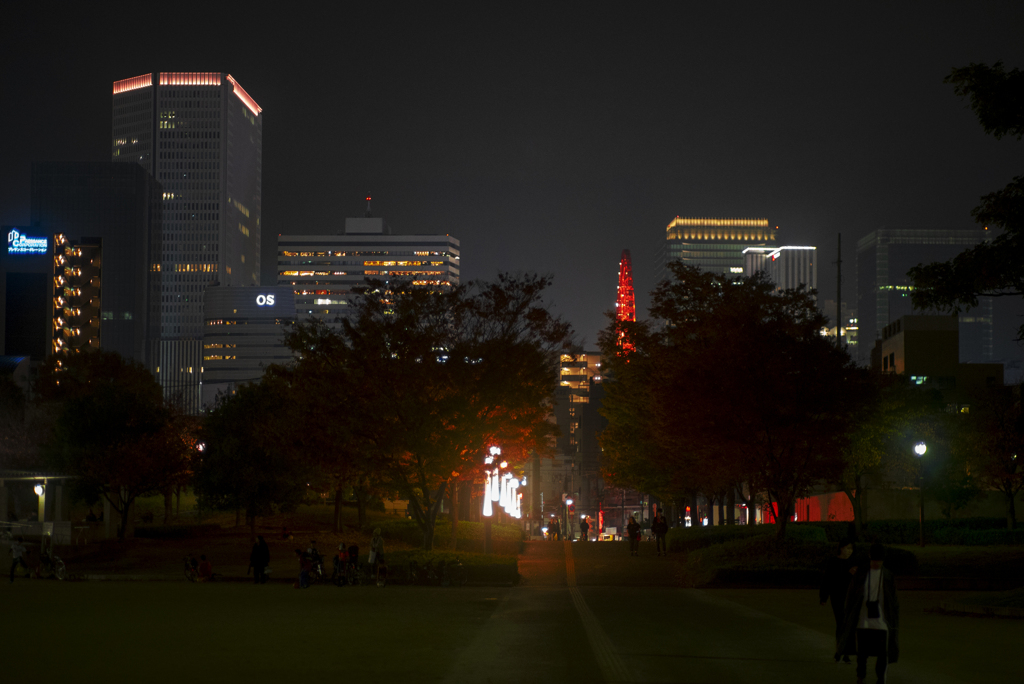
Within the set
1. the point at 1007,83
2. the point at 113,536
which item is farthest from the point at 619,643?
the point at 113,536

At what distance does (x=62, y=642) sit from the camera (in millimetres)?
14617

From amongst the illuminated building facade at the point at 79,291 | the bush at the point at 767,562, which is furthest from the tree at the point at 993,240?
the illuminated building facade at the point at 79,291

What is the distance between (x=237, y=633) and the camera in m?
15.8

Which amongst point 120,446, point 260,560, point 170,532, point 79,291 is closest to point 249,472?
point 170,532

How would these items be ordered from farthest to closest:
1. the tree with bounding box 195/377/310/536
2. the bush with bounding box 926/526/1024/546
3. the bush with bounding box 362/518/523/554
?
the tree with bounding box 195/377/310/536 → the bush with bounding box 926/526/1024/546 → the bush with bounding box 362/518/523/554

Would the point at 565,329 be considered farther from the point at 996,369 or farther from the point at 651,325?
the point at 996,369

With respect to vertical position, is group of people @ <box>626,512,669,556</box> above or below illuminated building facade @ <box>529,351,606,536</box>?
above

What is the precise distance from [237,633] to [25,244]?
149 meters

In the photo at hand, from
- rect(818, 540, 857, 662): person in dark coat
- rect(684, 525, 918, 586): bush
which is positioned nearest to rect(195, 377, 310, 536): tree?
rect(684, 525, 918, 586): bush

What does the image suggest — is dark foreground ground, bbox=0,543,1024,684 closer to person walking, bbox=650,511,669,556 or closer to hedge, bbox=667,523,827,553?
hedge, bbox=667,523,827,553

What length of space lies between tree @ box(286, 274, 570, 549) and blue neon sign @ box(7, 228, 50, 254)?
131 m

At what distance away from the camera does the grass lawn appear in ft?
39.6

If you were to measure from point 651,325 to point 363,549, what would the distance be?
16119 mm

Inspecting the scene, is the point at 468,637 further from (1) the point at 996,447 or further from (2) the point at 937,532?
(2) the point at 937,532
